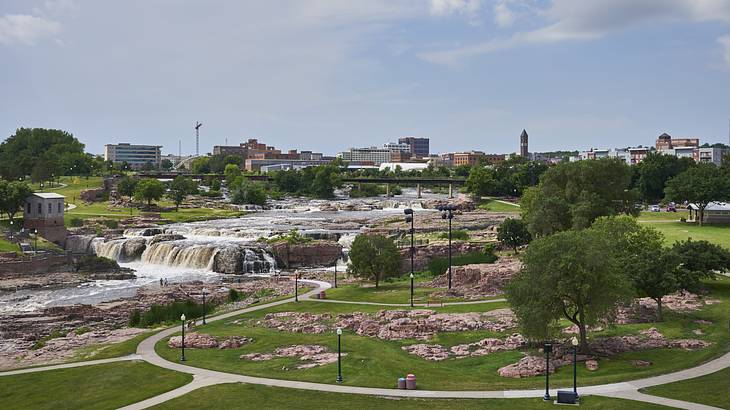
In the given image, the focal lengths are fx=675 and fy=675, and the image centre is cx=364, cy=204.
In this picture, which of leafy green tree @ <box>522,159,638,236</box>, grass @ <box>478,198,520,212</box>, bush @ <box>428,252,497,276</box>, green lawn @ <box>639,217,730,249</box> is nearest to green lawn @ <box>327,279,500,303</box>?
bush @ <box>428,252,497,276</box>

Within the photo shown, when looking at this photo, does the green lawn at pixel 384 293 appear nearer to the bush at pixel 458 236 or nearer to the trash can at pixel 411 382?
the trash can at pixel 411 382

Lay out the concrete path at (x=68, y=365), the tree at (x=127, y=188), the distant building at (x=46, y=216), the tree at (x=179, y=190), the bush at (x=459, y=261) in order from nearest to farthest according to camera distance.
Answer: the concrete path at (x=68, y=365)
the bush at (x=459, y=261)
the distant building at (x=46, y=216)
the tree at (x=179, y=190)
the tree at (x=127, y=188)

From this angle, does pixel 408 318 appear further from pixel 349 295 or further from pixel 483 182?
pixel 483 182

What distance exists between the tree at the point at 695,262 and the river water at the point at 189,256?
4485 centimetres

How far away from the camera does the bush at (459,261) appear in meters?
69.5

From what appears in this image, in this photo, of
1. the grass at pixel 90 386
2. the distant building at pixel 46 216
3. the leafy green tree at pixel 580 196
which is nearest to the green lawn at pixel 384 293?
the leafy green tree at pixel 580 196

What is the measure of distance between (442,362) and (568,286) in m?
7.88

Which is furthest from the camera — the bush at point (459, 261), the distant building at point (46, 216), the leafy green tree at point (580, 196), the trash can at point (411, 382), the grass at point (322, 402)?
the distant building at point (46, 216)

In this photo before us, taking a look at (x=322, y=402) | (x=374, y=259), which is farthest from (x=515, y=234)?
(x=322, y=402)

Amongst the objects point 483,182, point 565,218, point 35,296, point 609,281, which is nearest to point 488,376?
point 609,281

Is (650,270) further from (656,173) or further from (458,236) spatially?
(656,173)

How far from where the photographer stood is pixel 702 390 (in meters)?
28.6

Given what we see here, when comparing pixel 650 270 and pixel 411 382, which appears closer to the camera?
pixel 411 382

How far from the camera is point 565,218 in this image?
72062 mm
